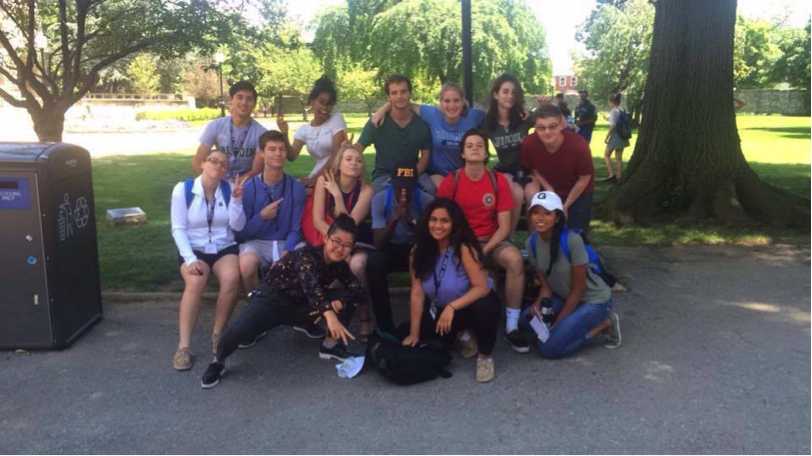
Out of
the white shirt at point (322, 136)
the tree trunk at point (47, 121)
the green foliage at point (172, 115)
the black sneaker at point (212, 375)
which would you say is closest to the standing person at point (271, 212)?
the black sneaker at point (212, 375)

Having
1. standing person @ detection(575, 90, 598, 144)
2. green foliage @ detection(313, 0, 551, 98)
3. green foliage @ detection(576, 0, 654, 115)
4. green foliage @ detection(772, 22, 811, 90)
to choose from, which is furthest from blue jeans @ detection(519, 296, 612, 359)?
green foliage @ detection(576, 0, 654, 115)

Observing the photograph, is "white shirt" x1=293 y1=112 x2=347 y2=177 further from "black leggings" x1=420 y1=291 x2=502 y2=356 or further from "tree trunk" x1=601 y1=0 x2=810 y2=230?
"tree trunk" x1=601 y1=0 x2=810 y2=230

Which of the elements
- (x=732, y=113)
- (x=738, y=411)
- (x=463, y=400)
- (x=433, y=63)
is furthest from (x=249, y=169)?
(x=433, y=63)

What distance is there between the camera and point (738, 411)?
11.4 feet

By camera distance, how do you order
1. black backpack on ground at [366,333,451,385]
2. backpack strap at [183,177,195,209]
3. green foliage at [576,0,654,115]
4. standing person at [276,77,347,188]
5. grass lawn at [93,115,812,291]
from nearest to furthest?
1. black backpack on ground at [366,333,451,385]
2. backpack strap at [183,177,195,209]
3. standing person at [276,77,347,188]
4. grass lawn at [93,115,812,291]
5. green foliage at [576,0,654,115]

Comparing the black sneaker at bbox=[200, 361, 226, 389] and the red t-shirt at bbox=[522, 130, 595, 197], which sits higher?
the red t-shirt at bbox=[522, 130, 595, 197]

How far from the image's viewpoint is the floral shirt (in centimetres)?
411

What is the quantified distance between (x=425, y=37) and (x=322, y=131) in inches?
861

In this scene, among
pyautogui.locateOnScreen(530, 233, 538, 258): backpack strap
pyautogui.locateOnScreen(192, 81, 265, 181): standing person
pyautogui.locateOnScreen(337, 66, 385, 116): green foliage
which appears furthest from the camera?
pyautogui.locateOnScreen(337, 66, 385, 116): green foliage

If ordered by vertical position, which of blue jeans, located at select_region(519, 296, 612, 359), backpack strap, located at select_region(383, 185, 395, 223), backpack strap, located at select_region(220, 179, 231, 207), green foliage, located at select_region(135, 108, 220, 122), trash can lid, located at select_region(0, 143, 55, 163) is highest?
green foliage, located at select_region(135, 108, 220, 122)

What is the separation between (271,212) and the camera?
15.5 feet

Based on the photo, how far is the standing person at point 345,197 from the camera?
15.2 feet

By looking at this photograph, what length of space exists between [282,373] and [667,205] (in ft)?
18.9

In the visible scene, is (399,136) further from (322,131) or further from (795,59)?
(795,59)
